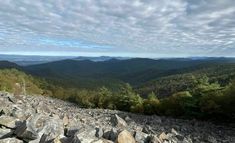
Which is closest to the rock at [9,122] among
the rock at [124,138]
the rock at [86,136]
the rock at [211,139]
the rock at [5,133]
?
the rock at [5,133]

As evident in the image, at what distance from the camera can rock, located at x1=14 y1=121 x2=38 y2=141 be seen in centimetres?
2331

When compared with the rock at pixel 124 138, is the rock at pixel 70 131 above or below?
below

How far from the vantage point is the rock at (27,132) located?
23.3 metres

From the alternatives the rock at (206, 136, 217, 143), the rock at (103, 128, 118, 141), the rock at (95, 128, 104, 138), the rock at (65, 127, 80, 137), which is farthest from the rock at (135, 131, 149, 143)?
the rock at (206, 136, 217, 143)

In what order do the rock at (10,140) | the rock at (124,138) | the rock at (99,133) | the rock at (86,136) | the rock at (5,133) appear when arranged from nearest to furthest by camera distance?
1. the rock at (86,136)
2. the rock at (124,138)
3. the rock at (10,140)
4. the rock at (99,133)
5. the rock at (5,133)

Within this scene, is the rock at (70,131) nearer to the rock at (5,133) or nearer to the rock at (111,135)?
the rock at (111,135)

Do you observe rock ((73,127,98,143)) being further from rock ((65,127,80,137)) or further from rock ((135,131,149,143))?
rock ((135,131,149,143))

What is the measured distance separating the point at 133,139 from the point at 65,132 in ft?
16.8

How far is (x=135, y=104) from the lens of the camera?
287 ft

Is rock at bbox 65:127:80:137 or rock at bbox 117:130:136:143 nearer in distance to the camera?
rock at bbox 117:130:136:143

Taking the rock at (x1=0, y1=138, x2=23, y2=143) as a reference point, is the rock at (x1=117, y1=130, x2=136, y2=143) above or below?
above

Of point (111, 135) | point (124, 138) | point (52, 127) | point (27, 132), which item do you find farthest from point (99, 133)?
point (27, 132)

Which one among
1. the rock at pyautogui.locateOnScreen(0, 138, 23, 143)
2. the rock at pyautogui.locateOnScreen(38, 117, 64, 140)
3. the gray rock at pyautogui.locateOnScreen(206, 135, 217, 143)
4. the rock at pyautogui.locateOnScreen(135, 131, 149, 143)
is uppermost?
the rock at pyautogui.locateOnScreen(38, 117, 64, 140)

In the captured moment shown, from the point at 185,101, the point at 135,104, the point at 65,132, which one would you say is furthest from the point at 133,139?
the point at 135,104
